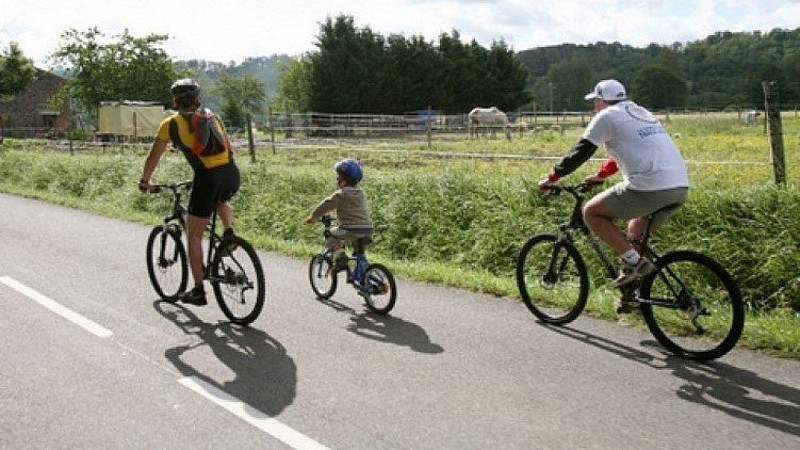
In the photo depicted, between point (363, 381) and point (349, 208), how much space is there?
86.1 inches

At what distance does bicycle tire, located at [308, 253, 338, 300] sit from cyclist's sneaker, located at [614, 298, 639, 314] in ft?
8.83

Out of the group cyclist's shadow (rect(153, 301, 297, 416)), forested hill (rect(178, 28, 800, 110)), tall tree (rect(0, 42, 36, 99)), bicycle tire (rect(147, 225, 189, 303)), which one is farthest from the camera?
forested hill (rect(178, 28, 800, 110))

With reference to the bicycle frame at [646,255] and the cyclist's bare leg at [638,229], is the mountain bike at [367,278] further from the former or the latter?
the cyclist's bare leg at [638,229]

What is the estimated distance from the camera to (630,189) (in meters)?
5.31

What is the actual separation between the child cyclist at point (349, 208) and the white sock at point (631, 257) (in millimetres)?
2385

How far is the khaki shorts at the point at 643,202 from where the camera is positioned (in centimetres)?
526

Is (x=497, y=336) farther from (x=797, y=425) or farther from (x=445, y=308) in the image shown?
(x=797, y=425)

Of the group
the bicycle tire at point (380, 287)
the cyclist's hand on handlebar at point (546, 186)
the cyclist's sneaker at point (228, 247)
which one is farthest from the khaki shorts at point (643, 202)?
the cyclist's sneaker at point (228, 247)

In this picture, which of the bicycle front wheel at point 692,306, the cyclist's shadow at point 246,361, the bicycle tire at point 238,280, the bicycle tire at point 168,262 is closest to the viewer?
the cyclist's shadow at point 246,361

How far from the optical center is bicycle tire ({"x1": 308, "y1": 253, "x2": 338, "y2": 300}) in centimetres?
718

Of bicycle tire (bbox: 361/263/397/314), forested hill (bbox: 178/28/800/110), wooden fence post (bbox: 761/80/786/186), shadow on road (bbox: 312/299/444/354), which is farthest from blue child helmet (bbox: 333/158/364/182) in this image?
forested hill (bbox: 178/28/800/110)

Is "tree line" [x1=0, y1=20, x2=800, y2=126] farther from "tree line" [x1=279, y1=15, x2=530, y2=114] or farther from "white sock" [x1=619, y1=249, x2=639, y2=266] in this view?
"white sock" [x1=619, y1=249, x2=639, y2=266]

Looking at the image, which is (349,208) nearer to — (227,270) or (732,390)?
(227,270)

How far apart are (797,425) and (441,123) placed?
1866 inches
